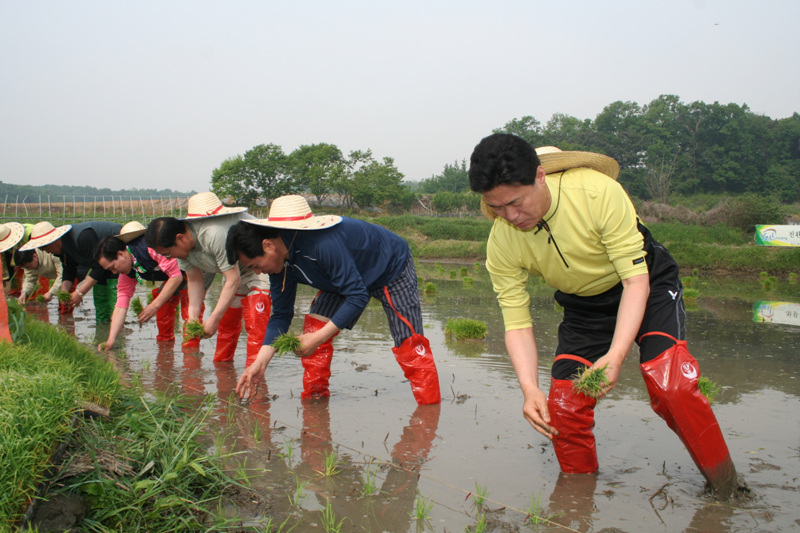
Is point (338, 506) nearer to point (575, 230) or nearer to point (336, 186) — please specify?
point (575, 230)

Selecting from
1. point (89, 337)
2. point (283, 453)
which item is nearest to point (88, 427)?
point (283, 453)

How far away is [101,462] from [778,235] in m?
27.8

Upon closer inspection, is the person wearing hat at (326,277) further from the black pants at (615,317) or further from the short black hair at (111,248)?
the short black hair at (111,248)

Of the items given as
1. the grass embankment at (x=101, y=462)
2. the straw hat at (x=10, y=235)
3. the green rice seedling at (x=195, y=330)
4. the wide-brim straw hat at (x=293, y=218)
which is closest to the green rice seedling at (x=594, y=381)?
the grass embankment at (x=101, y=462)

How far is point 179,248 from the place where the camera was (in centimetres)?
500

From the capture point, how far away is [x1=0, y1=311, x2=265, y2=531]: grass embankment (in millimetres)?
2178

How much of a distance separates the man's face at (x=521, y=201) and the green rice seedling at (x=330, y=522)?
56.3 inches

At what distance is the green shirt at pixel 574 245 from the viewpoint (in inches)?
103

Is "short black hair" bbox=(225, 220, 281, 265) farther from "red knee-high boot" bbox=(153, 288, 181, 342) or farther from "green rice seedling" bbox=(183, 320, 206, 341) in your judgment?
"red knee-high boot" bbox=(153, 288, 181, 342)

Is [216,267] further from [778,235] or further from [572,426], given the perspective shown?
[778,235]

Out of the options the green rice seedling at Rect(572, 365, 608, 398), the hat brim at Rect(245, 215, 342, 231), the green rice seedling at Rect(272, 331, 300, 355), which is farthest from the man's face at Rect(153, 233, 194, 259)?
the green rice seedling at Rect(572, 365, 608, 398)

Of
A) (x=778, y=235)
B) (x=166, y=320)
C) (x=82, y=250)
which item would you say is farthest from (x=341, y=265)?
(x=778, y=235)

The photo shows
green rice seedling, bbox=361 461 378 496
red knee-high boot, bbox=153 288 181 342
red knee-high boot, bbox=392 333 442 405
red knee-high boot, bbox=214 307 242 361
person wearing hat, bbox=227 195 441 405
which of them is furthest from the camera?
red knee-high boot, bbox=153 288 181 342

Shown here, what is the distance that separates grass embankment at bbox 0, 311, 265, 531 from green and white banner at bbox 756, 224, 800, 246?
26.6 m
